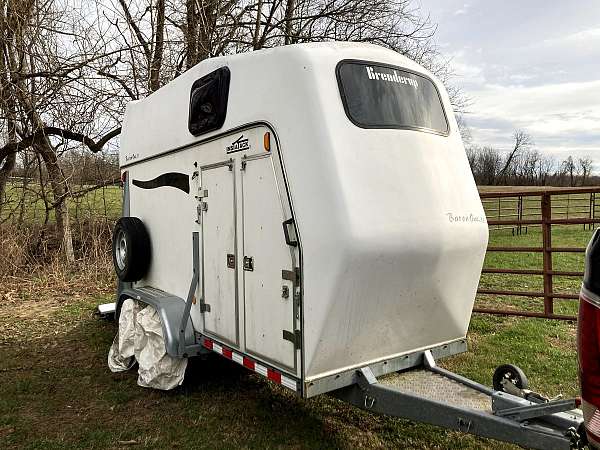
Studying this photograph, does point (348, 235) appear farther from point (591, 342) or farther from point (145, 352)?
point (145, 352)

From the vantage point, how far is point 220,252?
4277 mm

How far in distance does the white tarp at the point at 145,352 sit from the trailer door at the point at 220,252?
0.67 m

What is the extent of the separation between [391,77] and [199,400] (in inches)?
135

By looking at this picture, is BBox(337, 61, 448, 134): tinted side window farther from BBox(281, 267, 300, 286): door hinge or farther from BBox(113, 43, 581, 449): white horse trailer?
BBox(281, 267, 300, 286): door hinge

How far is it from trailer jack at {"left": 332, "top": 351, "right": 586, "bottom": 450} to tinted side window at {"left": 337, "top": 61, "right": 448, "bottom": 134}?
1720mm

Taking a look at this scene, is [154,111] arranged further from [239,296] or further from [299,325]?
[299,325]

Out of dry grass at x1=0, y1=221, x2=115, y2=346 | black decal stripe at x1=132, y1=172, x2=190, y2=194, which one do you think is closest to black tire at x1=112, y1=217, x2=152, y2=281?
black decal stripe at x1=132, y1=172, x2=190, y2=194

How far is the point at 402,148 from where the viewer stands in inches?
138

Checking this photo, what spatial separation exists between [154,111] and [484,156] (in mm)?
57804

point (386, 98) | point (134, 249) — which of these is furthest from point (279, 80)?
point (134, 249)

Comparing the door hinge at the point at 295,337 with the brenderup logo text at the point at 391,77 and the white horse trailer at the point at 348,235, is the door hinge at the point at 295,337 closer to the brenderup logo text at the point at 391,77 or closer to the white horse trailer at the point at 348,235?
the white horse trailer at the point at 348,235

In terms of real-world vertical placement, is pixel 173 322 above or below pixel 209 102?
below

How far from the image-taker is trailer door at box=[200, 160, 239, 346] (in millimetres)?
4098

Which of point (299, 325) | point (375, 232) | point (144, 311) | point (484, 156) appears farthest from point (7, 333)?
point (484, 156)
